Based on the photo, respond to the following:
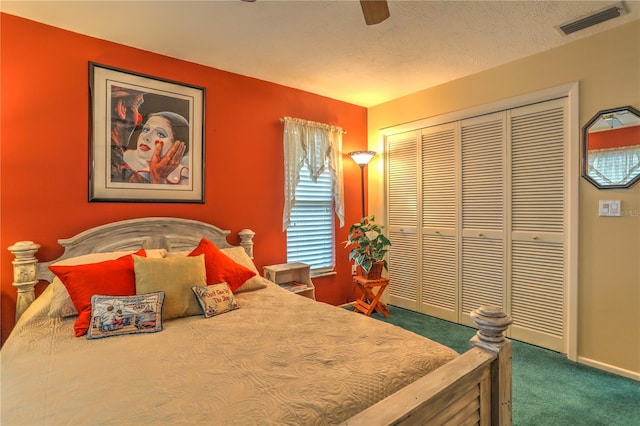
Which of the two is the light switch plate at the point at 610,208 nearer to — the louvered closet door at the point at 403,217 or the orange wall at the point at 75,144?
the louvered closet door at the point at 403,217

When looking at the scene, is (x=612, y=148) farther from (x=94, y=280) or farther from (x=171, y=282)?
(x=94, y=280)

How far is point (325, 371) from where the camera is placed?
48.2 inches

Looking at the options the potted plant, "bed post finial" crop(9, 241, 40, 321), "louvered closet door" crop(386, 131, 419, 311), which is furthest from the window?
"bed post finial" crop(9, 241, 40, 321)

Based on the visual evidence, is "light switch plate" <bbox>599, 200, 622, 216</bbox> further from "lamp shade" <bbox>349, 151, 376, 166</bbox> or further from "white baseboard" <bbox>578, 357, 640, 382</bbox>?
"lamp shade" <bbox>349, 151, 376, 166</bbox>

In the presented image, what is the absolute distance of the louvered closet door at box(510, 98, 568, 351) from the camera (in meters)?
2.71

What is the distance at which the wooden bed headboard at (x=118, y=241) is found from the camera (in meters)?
2.09

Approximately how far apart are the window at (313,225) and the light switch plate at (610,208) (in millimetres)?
2456

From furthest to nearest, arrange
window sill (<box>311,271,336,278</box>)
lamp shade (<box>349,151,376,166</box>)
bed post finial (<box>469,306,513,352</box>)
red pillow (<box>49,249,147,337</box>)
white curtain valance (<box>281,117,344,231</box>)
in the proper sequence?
lamp shade (<box>349,151,376,166</box>) → window sill (<box>311,271,336,278</box>) → white curtain valance (<box>281,117,344,231</box>) → red pillow (<box>49,249,147,337</box>) → bed post finial (<box>469,306,513,352</box>)

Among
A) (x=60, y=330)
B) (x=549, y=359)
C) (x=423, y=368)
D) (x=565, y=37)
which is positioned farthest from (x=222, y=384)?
(x=565, y=37)

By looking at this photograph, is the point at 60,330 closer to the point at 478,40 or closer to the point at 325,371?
the point at 325,371

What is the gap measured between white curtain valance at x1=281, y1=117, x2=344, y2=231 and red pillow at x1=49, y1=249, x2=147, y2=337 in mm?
1722

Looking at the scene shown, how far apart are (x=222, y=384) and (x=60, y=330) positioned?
114 cm

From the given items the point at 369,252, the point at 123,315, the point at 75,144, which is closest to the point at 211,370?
the point at 123,315

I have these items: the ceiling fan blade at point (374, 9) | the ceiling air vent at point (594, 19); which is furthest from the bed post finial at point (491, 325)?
the ceiling air vent at point (594, 19)
